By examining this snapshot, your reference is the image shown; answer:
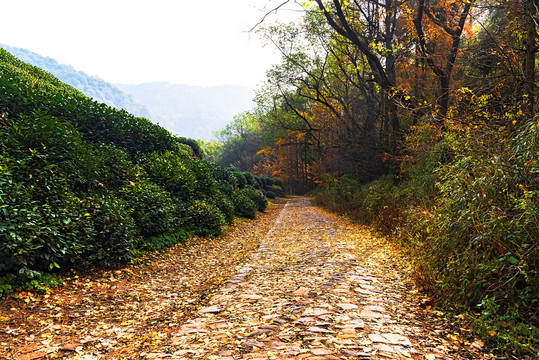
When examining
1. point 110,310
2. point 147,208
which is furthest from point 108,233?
point 110,310

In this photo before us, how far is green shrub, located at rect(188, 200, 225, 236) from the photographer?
8719 millimetres

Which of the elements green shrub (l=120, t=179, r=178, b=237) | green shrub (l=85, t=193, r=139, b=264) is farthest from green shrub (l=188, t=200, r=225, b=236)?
green shrub (l=85, t=193, r=139, b=264)

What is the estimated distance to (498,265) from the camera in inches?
113

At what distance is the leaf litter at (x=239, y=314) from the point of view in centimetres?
273

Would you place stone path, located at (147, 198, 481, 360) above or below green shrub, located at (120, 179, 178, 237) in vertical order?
below

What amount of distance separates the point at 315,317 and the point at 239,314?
92cm

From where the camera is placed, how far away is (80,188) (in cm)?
610

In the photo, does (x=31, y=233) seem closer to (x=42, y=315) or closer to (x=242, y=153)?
(x=42, y=315)

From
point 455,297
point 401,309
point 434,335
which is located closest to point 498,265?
point 455,297

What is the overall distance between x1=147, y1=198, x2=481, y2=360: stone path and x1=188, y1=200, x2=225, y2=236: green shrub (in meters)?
3.28

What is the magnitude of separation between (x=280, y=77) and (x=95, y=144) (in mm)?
18515

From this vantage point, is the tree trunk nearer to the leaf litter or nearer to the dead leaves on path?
the leaf litter

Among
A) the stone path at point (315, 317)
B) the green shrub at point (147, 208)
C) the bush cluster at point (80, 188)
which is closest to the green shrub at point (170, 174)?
the bush cluster at point (80, 188)

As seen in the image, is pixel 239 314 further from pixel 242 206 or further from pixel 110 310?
pixel 242 206
